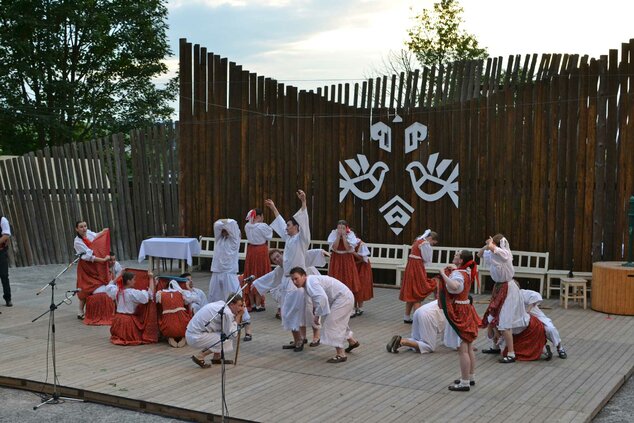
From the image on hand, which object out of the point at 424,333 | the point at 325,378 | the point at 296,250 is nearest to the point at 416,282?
the point at 296,250

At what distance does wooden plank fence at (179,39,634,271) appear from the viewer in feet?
42.7

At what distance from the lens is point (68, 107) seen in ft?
92.2

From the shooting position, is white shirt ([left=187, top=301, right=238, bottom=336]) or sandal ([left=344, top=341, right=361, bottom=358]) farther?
sandal ([left=344, top=341, right=361, bottom=358])

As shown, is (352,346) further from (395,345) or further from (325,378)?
(325,378)

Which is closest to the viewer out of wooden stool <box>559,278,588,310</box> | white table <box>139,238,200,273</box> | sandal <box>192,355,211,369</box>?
sandal <box>192,355,211,369</box>

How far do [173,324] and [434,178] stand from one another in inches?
255

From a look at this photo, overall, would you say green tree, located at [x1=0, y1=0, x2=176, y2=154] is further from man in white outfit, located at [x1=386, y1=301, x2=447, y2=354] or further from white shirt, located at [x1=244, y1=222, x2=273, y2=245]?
man in white outfit, located at [x1=386, y1=301, x2=447, y2=354]

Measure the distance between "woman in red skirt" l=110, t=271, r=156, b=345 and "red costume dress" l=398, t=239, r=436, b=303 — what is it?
11.8 feet

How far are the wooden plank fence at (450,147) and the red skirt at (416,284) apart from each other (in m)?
3.20

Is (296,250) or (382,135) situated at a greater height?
(382,135)

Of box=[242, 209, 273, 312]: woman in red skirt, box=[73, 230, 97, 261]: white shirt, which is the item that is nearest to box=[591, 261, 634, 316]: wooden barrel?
box=[242, 209, 273, 312]: woman in red skirt

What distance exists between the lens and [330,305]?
29.3 feet

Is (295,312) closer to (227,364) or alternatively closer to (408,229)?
(227,364)

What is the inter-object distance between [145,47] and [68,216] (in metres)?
13.3
